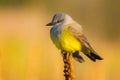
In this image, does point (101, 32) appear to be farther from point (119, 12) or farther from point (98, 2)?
A: point (98, 2)

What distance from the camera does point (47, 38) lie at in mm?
11219

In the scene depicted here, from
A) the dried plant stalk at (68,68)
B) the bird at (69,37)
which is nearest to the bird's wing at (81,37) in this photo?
the bird at (69,37)

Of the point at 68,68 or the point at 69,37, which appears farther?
the point at 69,37

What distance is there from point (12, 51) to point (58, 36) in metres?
2.62

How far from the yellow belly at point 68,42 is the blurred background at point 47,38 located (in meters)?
0.23

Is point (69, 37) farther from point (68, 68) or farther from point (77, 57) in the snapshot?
point (68, 68)

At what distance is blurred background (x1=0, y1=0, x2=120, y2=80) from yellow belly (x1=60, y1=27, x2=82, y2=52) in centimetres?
23

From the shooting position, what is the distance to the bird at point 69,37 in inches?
264

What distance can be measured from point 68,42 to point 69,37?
0.08 metres

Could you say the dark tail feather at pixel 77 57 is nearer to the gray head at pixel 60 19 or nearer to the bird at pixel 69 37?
the bird at pixel 69 37

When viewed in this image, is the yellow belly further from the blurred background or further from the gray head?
the blurred background

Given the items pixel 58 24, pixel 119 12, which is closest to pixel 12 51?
pixel 58 24

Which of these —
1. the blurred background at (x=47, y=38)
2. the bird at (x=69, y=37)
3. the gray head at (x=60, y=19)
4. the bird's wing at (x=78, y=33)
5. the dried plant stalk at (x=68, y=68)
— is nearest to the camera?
the dried plant stalk at (x=68, y=68)

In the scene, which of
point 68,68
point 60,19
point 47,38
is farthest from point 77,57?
point 47,38
